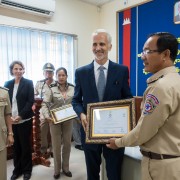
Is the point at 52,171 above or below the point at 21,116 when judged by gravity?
below

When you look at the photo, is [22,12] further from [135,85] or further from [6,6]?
[135,85]

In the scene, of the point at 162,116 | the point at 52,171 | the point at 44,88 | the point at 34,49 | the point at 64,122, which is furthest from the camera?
the point at 34,49

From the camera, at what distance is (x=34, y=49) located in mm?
3607

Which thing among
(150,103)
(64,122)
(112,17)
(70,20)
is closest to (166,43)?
(150,103)

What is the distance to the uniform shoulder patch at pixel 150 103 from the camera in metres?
0.99

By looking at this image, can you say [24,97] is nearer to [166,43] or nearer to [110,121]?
[110,121]

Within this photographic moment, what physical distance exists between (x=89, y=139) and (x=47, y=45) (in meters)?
2.74

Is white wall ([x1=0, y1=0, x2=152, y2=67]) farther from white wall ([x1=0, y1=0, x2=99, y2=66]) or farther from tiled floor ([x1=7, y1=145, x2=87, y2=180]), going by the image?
tiled floor ([x1=7, y1=145, x2=87, y2=180])

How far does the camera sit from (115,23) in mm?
4180

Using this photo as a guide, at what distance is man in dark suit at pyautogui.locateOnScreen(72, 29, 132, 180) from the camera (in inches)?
58.2

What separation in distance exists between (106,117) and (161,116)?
0.51 meters

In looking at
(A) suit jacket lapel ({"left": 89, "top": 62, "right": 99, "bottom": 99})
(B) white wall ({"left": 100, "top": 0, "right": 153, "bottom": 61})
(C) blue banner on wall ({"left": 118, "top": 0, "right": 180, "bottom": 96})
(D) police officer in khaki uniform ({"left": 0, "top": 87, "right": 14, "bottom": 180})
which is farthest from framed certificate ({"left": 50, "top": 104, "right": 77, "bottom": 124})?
(B) white wall ({"left": 100, "top": 0, "right": 153, "bottom": 61})

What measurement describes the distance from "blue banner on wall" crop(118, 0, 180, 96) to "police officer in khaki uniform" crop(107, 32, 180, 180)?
2.29 metres

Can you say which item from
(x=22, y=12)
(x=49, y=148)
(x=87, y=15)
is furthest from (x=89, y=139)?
(x=87, y=15)
